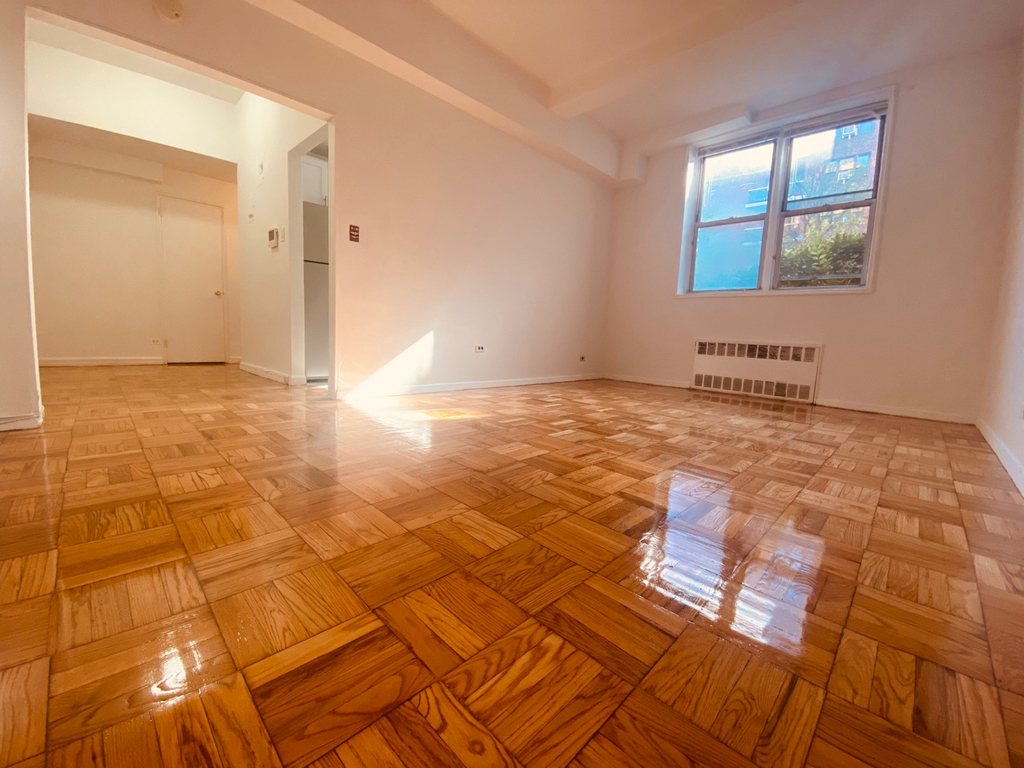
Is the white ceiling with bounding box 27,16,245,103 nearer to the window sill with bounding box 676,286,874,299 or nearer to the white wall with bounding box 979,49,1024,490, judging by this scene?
Result: the window sill with bounding box 676,286,874,299

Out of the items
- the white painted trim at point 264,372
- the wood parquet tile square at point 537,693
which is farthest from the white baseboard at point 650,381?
the wood parquet tile square at point 537,693

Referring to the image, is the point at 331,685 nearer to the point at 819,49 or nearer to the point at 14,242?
the point at 14,242

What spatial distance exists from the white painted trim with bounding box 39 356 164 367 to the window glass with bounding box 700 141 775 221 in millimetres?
6847

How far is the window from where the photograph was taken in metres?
3.56

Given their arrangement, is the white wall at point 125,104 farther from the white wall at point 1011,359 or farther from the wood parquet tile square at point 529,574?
the white wall at point 1011,359

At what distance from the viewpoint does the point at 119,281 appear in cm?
466

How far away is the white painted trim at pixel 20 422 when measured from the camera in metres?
1.81

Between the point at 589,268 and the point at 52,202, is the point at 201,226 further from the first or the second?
the point at 589,268

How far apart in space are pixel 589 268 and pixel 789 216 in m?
2.07

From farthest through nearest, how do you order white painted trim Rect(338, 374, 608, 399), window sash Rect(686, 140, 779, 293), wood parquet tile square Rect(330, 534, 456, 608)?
window sash Rect(686, 140, 779, 293) → white painted trim Rect(338, 374, 608, 399) → wood parquet tile square Rect(330, 534, 456, 608)

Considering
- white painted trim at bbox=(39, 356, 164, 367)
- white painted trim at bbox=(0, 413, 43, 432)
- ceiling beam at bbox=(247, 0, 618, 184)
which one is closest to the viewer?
white painted trim at bbox=(0, 413, 43, 432)

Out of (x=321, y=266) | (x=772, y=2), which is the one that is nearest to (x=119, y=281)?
→ (x=321, y=266)

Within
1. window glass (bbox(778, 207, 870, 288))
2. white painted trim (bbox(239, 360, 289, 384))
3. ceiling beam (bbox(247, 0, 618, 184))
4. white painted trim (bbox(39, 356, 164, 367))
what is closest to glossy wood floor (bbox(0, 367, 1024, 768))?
white painted trim (bbox(239, 360, 289, 384))

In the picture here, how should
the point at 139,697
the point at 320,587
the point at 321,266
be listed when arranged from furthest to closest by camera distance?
the point at 321,266 < the point at 320,587 < the point at 139,697
